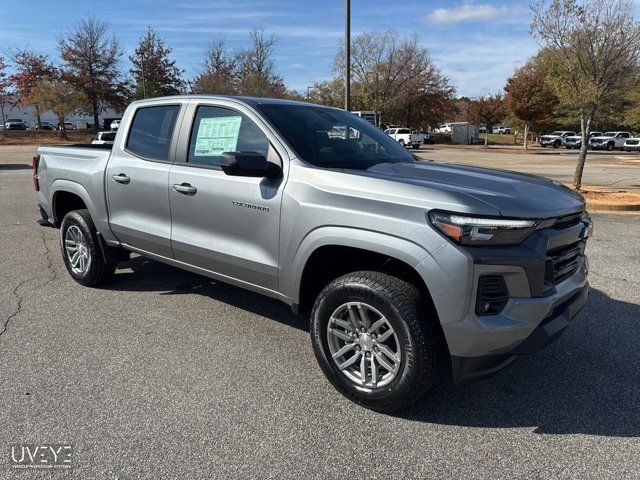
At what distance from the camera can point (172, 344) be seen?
3998mm

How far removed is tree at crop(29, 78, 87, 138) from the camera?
46.2 m

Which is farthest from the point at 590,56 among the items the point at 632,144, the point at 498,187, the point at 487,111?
the point at 487,111

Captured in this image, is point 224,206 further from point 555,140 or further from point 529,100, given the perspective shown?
point 555,140

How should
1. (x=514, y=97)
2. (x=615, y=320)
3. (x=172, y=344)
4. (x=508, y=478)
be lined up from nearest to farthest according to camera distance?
(x=508, y=478)
(x=172, y=344)
(x=615, y=320)
(x=514, y=97)

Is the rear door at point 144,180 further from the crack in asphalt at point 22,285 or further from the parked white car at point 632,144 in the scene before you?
the parked white car at point 632,144

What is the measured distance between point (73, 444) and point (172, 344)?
1.30 m

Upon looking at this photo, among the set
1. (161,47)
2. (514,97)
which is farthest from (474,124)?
(161,47)

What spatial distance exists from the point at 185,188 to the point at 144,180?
581 millimetres

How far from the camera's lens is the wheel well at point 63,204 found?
5578mm

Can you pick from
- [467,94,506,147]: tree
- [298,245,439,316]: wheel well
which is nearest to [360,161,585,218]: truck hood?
[298,245,439,316]: wheel well

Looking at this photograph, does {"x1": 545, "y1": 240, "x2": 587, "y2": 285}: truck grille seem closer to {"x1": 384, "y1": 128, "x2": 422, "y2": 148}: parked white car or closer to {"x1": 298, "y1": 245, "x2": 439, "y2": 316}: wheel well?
{"x1": 298, "y1": 245, "x2": 439, "y2": 316}: wheel well

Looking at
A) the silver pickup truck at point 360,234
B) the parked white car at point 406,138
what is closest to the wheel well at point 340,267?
the silver pickup truck at point 360,234

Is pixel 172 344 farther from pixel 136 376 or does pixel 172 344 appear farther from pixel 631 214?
pixel 631 214

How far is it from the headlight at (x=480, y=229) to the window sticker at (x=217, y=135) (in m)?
1.82
